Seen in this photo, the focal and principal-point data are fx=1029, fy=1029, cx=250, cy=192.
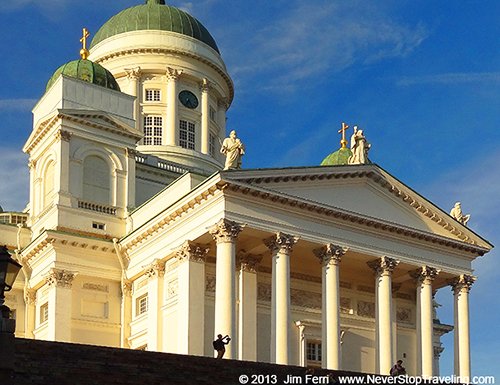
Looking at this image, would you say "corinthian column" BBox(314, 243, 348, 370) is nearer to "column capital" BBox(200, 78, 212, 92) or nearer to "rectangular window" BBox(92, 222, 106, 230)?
"rectangular window" BBox(92, 222, 106, 230)

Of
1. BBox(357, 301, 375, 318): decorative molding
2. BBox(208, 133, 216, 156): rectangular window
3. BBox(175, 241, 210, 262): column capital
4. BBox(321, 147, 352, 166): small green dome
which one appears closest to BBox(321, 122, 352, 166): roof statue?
BBox(321, 147, 352, 166): small green dome

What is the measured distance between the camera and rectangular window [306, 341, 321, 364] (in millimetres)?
45906

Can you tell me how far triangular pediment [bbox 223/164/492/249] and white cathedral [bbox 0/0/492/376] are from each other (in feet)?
0.21

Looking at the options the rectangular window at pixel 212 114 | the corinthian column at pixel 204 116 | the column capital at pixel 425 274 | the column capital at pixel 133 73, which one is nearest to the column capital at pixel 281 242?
the column capital at pixel 425 274

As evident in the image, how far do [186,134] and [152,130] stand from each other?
2.03 meters

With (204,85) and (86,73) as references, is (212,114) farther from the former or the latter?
(86,73)

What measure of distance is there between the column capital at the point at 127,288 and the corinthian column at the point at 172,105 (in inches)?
547

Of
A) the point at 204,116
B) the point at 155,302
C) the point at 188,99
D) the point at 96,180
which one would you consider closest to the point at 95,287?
the point at 155,302

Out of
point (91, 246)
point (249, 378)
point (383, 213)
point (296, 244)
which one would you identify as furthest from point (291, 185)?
point (249, 378)

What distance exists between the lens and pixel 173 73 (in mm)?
60000

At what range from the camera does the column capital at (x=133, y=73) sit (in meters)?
59.8

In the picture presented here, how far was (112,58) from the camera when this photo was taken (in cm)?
6091

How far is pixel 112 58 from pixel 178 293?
22871 mm

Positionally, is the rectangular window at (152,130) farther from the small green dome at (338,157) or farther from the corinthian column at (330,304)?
the corinthian column at (330,304)
